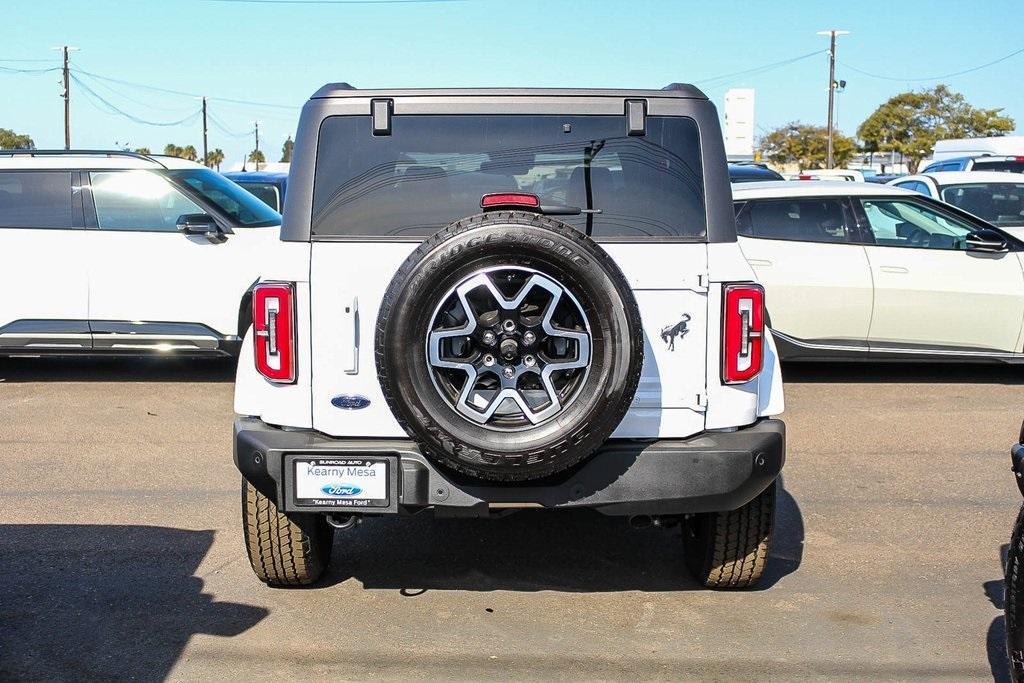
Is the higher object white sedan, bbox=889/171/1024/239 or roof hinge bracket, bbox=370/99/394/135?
white sedan, bbox=889/171/1024/239

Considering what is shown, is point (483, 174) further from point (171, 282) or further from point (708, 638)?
point (171, 282)

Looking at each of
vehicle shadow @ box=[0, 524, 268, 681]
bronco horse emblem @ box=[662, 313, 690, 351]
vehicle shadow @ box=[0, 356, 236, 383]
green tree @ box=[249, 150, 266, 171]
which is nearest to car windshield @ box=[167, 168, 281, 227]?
vehicle shadow @ box=[0, 356, 236, 383]

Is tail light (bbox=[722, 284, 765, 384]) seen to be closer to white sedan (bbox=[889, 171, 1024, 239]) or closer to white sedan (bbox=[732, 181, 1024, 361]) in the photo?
white sedan (bbox=[732, 181, 1024, 361])

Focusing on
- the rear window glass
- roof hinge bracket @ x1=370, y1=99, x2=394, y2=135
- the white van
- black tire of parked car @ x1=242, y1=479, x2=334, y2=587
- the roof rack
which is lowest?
black tire of parked car @ x1=242, y1=479, x2=334, y2=587

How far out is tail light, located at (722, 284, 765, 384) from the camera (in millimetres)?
4273

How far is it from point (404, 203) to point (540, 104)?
62cm

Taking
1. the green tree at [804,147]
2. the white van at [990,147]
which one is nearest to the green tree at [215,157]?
the green tree at [804,147]

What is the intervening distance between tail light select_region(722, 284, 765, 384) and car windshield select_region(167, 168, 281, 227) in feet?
20.1

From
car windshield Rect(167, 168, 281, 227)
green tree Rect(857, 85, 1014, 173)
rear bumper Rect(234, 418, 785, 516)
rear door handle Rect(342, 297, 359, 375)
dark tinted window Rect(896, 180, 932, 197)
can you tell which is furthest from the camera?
green tree Rect(857, 85, 1014, 173)

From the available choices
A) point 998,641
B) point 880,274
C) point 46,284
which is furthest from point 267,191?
point 998,641

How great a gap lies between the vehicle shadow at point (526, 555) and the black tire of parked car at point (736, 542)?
18 centimetres

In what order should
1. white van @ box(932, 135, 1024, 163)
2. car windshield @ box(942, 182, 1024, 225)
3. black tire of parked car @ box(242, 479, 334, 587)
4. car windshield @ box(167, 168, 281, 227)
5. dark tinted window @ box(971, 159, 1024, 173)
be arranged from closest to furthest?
black tire of parked car @ box(242, 479, 334, 587) < car windshield @ box(167, 168, 281, 227) < car windshield @ box(942, 182, 1024, 225) < dark tinted window @ box(971, 159, 1024, 173) < white van @ box(932, 135, 1024, 163)

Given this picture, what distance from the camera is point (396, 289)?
3891 mm

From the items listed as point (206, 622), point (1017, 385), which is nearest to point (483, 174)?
point (206, 622)
